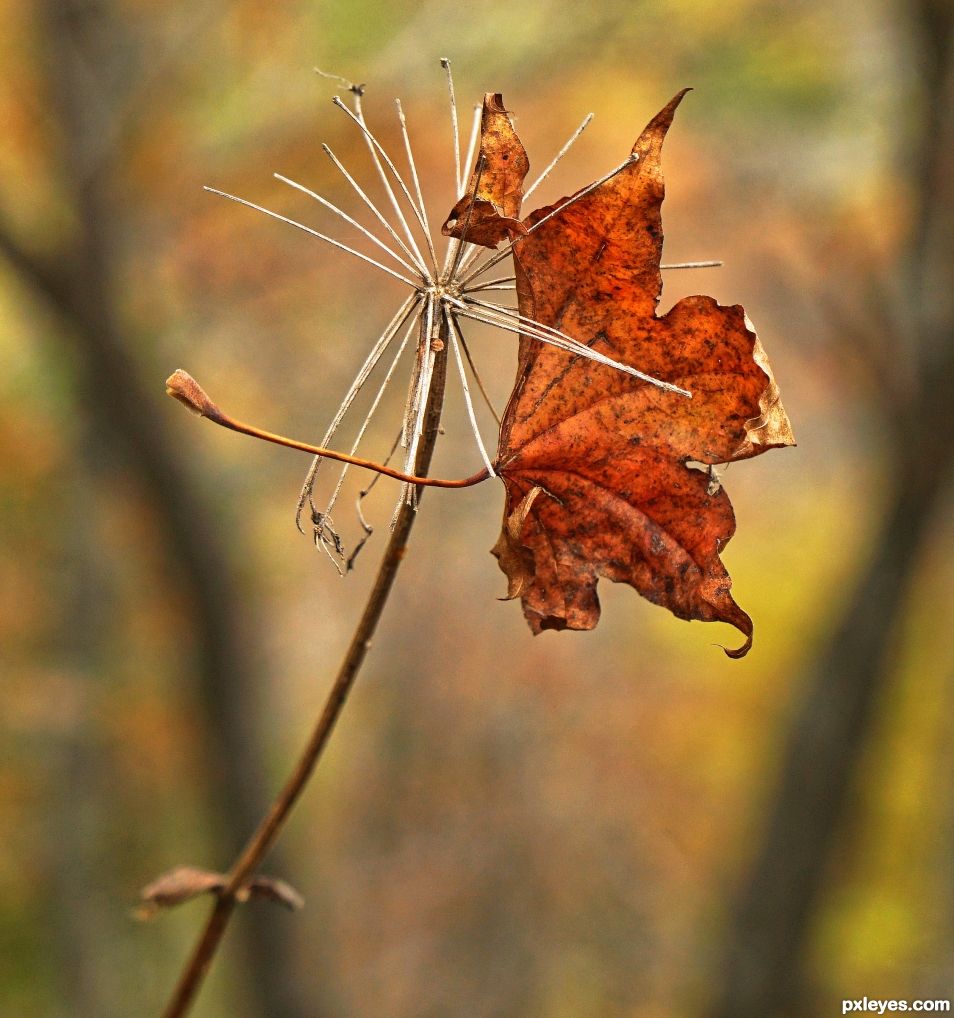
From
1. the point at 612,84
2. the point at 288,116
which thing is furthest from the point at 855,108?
the point at 288,116

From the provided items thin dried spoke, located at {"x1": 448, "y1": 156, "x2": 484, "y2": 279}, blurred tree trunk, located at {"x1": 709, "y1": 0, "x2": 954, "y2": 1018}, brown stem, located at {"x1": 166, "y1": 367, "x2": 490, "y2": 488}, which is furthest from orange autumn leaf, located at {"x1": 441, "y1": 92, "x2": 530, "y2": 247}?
blurred tree trunk, located at {"x1": 709, "y1": 0, "x2": 954, "y2": 1018}

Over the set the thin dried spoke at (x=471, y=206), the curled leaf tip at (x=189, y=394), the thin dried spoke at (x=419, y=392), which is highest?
the thin dried spoke at (x=471, y=206)

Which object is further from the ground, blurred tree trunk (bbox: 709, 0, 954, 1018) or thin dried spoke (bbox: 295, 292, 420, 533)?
blurred tree trunk (bbox: 709, 0, 954, 1018)

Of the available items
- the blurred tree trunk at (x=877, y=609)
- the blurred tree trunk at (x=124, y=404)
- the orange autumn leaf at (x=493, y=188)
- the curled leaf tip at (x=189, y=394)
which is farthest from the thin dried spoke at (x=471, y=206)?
the blurred tree trunk at (x=877, y=609)

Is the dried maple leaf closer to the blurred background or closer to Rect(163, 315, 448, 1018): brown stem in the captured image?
Rect(163, 315, 448, 1018): brown stem

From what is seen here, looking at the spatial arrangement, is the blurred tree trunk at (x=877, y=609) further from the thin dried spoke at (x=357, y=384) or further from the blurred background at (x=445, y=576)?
the thin dried spoke at (x=357, y=384)

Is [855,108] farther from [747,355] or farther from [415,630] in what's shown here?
[747,355]

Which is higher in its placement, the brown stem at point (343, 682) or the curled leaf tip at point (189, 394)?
the curled leaf tip at point (189, 394)
